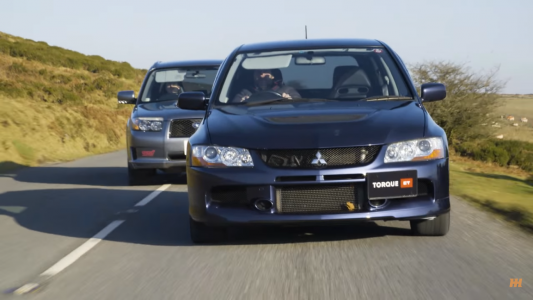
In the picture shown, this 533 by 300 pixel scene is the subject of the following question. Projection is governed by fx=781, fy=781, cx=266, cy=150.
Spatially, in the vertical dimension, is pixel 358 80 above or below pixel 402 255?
above

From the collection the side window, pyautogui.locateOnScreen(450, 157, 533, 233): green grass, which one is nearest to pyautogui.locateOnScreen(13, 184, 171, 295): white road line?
the side window

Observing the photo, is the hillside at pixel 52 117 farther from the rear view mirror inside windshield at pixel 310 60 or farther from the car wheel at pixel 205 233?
the car wheel at pixel 205 233

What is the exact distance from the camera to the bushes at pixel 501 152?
4362cm

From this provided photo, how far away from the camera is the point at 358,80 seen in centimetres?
717


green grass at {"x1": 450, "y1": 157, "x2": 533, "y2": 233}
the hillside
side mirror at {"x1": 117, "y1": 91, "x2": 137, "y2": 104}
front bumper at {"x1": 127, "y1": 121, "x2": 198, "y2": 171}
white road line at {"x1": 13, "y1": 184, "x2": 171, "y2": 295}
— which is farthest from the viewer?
the hillside

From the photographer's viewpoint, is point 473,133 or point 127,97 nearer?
point 127,97

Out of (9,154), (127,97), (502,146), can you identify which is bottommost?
(502,146)

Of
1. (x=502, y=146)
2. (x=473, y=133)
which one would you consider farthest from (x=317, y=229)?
(x=502, y=146)

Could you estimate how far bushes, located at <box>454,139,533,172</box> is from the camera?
4362 cm

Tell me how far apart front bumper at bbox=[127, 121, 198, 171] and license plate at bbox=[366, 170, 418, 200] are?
6.13 meters

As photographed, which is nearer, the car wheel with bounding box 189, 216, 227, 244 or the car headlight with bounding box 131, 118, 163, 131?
the car wheel with bounding box 189, 216, 227, 244

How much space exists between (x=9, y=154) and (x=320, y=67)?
13.1 metres

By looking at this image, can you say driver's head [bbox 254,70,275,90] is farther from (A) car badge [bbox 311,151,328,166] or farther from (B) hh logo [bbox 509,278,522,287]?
(B) hh logo [bbox 509,278,522,287]

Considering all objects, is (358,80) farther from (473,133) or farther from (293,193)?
(473,133)
